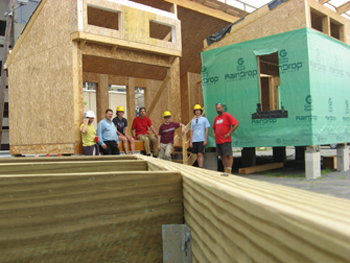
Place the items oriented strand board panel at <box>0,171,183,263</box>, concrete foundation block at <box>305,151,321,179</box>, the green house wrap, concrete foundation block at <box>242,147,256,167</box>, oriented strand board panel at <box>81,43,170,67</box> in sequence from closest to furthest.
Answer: oriented strand board panel at <box>0,171,183,263</box> < concrete foundation block at <box>305,151,321,179</box> < the green house wrap < oriented strand board panel at <box>81,43,170,67</box> < concrete foundation block at <box>242,147,256,167</box>

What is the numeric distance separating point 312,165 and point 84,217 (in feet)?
26.6

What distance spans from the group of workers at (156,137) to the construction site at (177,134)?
65 cm

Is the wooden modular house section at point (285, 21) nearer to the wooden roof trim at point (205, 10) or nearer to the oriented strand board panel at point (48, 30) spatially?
the wooden roof trim at point (205, 10)

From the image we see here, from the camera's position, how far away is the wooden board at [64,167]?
1571 millimetres

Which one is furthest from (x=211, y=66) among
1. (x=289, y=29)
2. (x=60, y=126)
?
(x=60, y=126)

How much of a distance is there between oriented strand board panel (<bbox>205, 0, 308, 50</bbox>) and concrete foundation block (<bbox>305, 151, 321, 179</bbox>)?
3.51 meters

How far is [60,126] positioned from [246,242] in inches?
360

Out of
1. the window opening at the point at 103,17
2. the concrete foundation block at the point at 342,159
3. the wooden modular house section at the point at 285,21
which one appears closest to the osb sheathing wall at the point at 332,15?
the wooden modular house section at the point at 285,21

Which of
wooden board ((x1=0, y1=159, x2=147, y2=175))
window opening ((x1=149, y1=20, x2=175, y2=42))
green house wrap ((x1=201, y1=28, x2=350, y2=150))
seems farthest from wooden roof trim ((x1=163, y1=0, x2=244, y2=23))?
wooden board ((x1=0, y1=159, x2=147, y2=175))

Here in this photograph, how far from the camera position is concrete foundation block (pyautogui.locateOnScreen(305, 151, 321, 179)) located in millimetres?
8023

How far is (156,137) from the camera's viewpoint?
10.7 meters

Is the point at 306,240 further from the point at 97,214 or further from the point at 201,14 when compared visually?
the point at 201,14

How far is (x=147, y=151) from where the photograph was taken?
966 centimetres

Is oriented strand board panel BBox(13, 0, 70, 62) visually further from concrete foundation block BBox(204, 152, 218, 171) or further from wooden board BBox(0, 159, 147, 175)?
wooden board BBox(0, 159, 147, 175)
